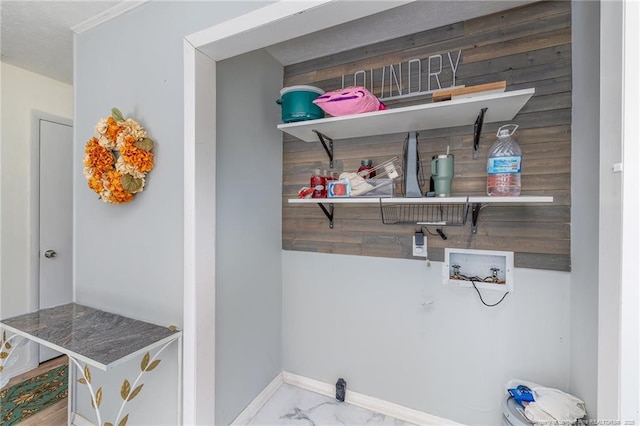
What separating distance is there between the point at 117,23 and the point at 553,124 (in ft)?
7.89

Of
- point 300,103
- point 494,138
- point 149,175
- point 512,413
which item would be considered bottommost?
point 512,413

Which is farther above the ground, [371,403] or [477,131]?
[477,131]

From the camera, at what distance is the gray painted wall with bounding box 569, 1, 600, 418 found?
1.11 m

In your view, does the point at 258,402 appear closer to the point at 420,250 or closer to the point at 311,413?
the point at 311,413

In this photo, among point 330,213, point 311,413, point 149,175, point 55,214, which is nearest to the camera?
point 149,175

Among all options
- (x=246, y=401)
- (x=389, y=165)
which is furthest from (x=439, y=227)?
(x=246, y=401)

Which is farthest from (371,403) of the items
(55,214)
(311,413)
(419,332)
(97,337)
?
(55,214)

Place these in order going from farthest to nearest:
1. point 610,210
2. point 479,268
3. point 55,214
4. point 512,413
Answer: point 55,214 < point 479,268 < point 512,413 < point 610,210

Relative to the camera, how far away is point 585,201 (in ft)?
3.96

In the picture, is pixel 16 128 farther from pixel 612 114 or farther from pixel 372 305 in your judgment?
pixel 612 114

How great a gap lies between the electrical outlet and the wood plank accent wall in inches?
A: 1.6

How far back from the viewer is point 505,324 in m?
1.48

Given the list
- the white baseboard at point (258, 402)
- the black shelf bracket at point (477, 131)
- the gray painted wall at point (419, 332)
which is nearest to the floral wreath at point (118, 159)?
the gray painted wall at point (419, 332)

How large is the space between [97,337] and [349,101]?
164 centimetres
